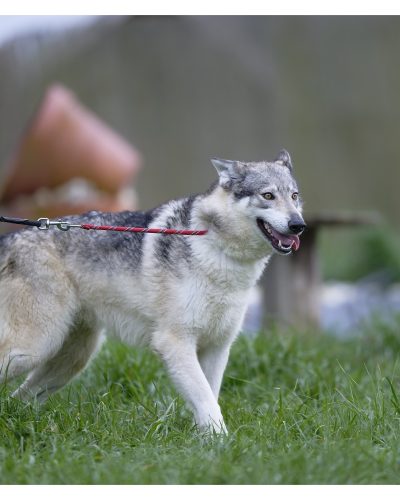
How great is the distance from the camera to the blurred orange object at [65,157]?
8133 mm

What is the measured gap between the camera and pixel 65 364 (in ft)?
15.5

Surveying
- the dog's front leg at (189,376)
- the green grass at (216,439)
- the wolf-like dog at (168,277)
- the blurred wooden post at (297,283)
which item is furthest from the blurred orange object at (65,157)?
the dog's front leg at (189,376)

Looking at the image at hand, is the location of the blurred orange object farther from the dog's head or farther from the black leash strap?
the dog's head

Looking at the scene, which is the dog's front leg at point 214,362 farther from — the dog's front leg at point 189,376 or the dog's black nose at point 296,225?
the dog's black nose at point 296,225

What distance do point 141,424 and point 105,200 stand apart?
4.36 m

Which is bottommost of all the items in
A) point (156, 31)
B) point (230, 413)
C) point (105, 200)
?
point (230, 413)

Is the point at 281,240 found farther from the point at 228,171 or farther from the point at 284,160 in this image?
the point at 284,160

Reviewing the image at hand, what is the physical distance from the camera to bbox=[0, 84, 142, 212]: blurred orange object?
8.13 meters

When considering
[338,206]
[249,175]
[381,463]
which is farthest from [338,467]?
[338,206]

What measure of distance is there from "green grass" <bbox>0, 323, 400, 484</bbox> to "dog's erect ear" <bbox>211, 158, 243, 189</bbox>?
113 centimetres

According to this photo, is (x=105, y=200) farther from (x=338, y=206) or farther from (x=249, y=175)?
(x=338, y=206)

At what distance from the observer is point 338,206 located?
13.4 meters

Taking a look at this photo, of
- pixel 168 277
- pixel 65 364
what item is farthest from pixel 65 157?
pixel 168 277

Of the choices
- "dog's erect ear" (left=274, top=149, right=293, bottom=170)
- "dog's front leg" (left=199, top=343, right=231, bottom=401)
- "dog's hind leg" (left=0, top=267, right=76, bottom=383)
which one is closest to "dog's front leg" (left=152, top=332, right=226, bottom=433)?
"dog's front leg" (left=199, top=343, right=231, bottom=401)
